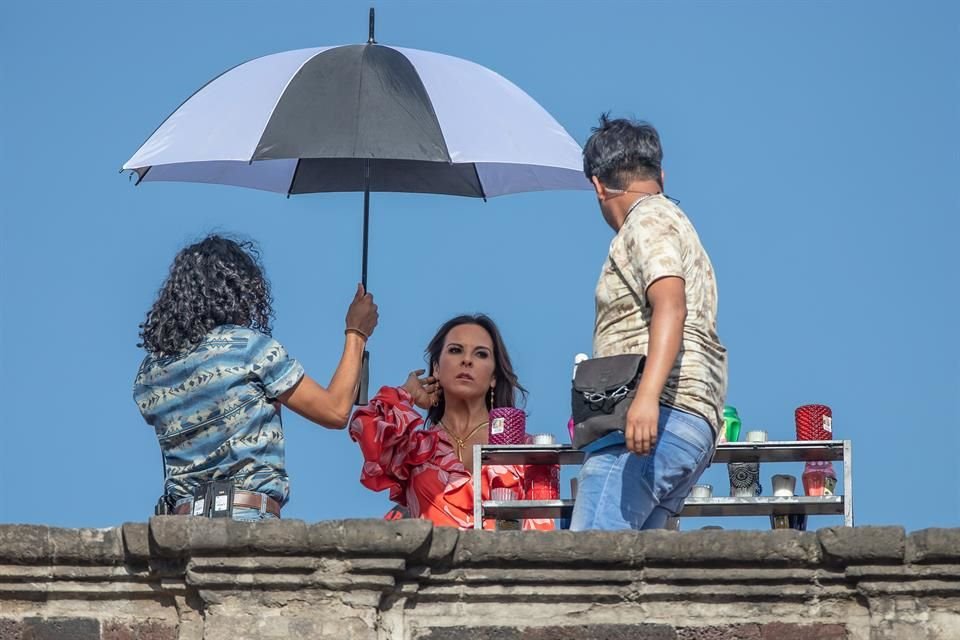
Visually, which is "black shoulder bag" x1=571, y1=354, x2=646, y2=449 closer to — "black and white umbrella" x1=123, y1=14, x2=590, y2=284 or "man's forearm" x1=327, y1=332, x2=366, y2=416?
"man's forearm" x1=327, y1=332, x2=366, y2=416

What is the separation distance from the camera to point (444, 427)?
8898 millimetres

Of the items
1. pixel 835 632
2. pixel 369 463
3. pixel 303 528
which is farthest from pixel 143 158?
pixel 835 632

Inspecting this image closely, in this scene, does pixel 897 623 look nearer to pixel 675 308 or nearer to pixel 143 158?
pixel 675 308

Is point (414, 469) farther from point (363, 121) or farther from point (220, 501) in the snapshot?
point (220, 501)

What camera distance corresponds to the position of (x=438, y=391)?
29.5 ft

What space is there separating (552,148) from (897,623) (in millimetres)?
3177

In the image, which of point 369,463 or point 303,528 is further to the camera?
point 369,463

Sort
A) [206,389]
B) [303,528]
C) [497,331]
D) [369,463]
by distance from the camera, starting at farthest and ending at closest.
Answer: [497,331] → [369,463] → [206,389] → [303,528]

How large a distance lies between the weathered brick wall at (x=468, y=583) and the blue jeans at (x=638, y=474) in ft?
0.83

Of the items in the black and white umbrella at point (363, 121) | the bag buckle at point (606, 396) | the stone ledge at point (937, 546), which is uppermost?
the black and white umbrella at point (363, 121)

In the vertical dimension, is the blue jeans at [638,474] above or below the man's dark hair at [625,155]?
below

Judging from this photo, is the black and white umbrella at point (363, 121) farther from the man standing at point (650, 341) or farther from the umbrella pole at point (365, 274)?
the man standing at point (650, 341)

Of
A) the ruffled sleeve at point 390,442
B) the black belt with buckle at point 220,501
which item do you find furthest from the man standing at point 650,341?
the ruffled sleeve at point 390,442

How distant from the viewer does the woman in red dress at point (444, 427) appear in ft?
28.0
